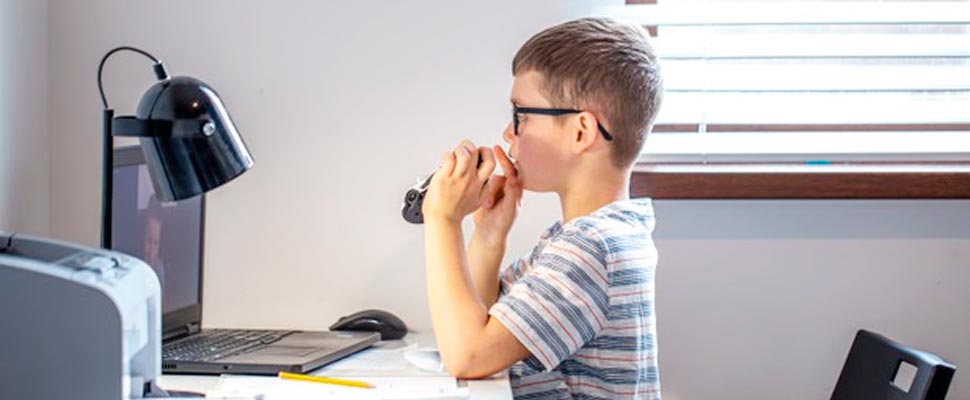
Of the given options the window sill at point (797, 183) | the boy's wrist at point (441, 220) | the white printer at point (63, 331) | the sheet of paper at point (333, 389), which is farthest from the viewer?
the window sill at point (797, 183)

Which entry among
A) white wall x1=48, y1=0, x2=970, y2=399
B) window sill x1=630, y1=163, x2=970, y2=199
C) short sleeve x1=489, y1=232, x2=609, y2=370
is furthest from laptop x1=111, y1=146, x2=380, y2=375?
window sill x1=630, y1=163, x2=970, y2=199

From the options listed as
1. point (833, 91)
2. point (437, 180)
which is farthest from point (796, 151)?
point (437, 180)

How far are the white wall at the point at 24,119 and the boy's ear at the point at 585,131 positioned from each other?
86cm

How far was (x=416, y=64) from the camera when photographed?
2.08 metres

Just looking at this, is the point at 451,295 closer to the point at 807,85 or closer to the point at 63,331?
the point at 63,331

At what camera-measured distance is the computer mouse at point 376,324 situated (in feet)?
6.49

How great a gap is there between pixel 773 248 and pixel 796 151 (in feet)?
0.55

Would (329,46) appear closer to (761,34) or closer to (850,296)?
(761,34)

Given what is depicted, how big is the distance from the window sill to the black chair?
0.90 ft

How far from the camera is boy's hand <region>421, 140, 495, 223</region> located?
1617 mm

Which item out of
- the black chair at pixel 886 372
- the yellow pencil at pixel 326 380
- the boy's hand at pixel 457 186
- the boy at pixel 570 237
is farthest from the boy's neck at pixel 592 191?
the black chair at pixel 886 372

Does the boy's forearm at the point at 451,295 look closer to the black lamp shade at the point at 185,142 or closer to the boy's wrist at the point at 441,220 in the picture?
the boy's wrist at the point at 441,220

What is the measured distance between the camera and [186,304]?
1.89 m

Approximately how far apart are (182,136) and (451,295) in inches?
15.3
